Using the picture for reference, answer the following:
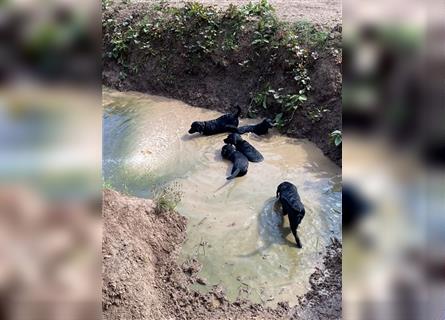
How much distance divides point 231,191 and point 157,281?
269cm

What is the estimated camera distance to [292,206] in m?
6.71

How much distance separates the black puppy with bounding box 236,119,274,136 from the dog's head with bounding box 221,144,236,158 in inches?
39.6

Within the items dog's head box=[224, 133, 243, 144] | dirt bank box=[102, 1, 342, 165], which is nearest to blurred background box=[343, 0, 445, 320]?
dirt bank box=[102, 1, 342, 165]

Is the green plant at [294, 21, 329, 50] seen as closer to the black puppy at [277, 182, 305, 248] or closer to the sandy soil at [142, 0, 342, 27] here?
the sandy soil at [142, 0, 342, 27]

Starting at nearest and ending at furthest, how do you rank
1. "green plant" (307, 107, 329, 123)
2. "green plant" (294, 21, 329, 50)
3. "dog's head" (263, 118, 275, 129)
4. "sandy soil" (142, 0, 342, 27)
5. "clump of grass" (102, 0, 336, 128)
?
"green plant" (307, 107, 329, 123), "dog's head" (263, 118, 275, 129), "green plant" (294, 21, 329, 50), "clump of grass" (102, 0, 336, 128), "sandy soil" (142, 0, 342, 27)

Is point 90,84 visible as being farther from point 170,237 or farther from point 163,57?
point 163,57

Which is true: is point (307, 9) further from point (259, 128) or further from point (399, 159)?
point (399, 159)

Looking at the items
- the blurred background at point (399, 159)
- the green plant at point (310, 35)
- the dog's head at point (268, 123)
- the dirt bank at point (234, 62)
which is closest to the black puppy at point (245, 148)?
the dog's head at point (268, 123)

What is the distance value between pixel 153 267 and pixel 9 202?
5.02 m

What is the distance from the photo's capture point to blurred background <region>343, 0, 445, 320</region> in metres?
0.91

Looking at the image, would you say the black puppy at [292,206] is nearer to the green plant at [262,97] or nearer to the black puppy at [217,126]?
Answer: the black puppy at [217,126]

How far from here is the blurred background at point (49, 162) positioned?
1148 mm

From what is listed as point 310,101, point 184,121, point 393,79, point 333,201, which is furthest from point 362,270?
point 184,121

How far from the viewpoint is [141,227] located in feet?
20.5
